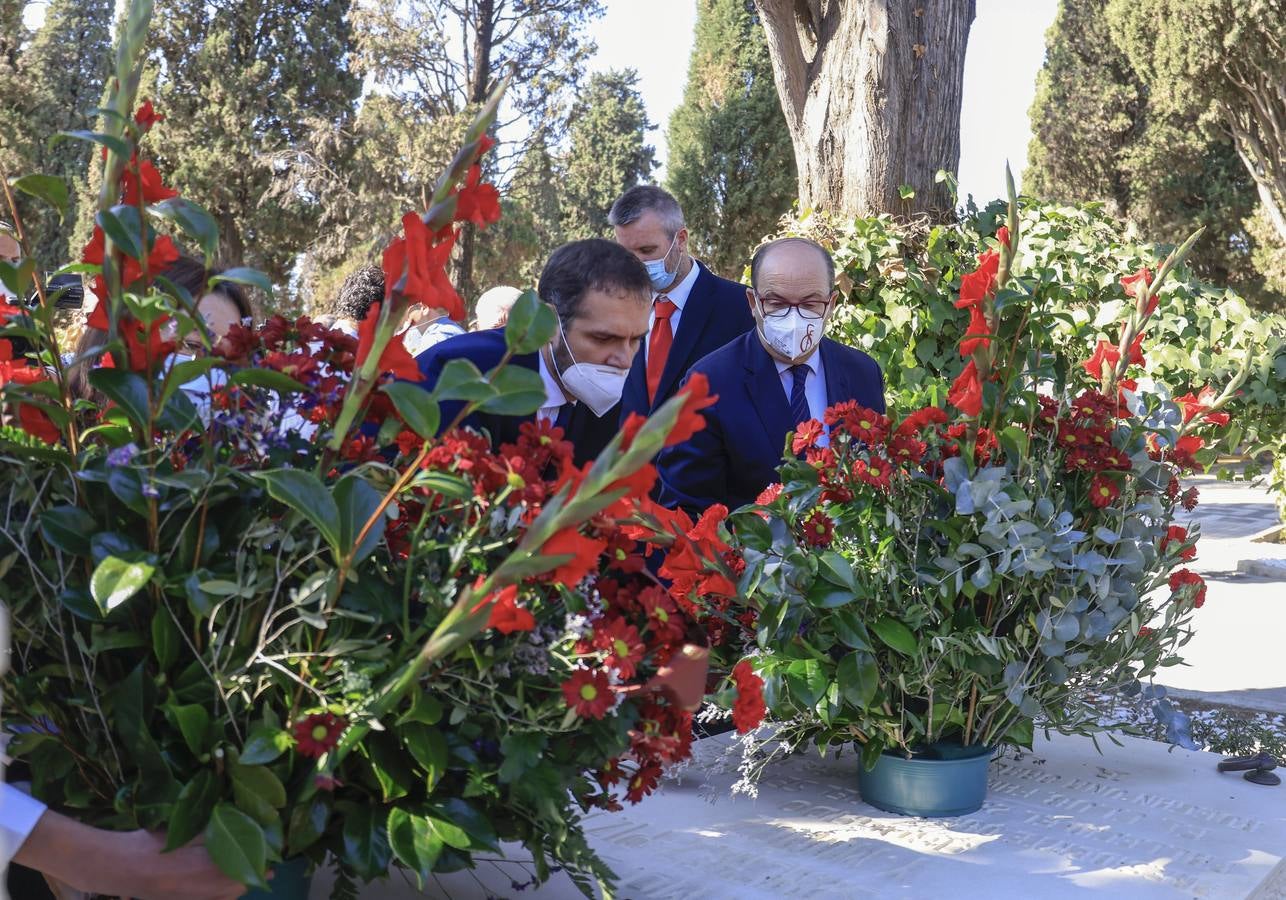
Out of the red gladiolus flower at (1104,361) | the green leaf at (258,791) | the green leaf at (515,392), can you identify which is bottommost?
the green leaf at (258,791)

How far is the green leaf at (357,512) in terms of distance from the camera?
1.29m

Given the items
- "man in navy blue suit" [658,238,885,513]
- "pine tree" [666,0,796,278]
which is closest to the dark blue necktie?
"man in navy blue suit" [658,238,885,513]

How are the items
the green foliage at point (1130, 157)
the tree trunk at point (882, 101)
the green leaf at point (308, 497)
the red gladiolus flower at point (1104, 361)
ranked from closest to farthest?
1. the green leaf at point (308, 497)
2. the red gladiolus flower at point (1104, 361)
3. the tree trunk at point (882, 101)
4. the green foliage at point (1130, 157)

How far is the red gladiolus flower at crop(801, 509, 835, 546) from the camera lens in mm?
2215

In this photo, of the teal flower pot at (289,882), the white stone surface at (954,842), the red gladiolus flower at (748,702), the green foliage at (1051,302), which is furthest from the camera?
the green foliage at (1051,302)

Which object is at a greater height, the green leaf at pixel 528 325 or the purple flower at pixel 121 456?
the green leaf at pixel 528 325

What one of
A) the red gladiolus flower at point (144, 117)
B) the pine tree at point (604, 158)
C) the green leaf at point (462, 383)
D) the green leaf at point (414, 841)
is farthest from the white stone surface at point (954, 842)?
the pine tree at point (604, 158)

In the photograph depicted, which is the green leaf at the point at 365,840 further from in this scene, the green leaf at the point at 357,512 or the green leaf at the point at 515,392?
the green leaf at the point at 515,392

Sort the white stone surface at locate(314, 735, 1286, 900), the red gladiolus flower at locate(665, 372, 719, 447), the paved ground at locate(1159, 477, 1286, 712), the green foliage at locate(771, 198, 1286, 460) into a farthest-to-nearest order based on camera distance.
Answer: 1. the paved ground at locate(1159, 477, 1286, 712)
2. the green foliage at locate(771, 198, 1286, 460)
3. the white stone surface at locate(314, 735, 1286, 900)
4. the red gladiolus flower at locate(665, 372, 719, 447)

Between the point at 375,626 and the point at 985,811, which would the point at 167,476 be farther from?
the point at 985,811

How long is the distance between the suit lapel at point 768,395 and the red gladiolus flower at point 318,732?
1.99 meters

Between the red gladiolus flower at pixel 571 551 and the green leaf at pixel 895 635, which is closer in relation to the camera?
the red gladiolus flower at pixel 571 551

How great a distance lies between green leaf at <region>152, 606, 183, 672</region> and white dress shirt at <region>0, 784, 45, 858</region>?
197 mm

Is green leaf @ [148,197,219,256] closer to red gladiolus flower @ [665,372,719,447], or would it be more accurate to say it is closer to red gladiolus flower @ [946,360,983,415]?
red gladiolus flower @ [665,372,719,447]
